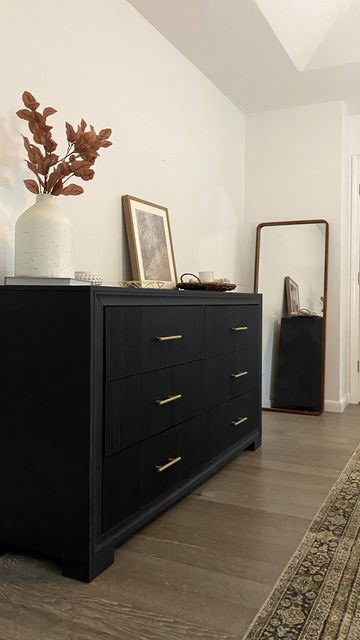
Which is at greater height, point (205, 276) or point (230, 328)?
point (205, 276)

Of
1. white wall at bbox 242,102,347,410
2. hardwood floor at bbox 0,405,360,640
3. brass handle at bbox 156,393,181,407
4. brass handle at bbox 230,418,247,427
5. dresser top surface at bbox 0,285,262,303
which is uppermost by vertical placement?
white wall at bbox 242,102,347,410

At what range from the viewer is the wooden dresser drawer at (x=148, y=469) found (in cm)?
165

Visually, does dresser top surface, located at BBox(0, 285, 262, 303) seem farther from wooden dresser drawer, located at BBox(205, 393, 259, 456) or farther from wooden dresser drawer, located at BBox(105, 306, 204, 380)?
wooden dresser drawer, located at BBox(205, 393, 259, 456)

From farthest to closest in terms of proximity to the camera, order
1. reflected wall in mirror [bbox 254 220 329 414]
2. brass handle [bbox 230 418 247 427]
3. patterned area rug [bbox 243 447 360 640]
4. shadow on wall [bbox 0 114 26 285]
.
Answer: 1. reflected wall in mirror [bbox 254 220 329 414]
2. brass handle [bbox 230 418 247 427]
3. shadow on wall [bbox 0 114 26 285]
4. patterned area rug [bbox 243 447 360 640]

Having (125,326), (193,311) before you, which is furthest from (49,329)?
(193,311)

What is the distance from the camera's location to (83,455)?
5.06ft

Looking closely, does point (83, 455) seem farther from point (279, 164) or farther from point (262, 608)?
point (279, 164)

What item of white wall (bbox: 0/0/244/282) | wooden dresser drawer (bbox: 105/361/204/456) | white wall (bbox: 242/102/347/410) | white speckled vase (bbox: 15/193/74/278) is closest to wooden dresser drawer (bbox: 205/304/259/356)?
wooden dresser drawer (bbox: 105/361/204/456)

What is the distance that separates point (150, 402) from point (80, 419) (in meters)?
0.36

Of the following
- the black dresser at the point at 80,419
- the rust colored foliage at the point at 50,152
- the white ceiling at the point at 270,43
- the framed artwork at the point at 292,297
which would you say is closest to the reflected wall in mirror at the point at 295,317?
the framed artwork at the point at 292,297

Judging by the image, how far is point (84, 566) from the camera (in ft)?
5.04

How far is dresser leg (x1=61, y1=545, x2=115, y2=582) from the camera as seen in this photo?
1.53 m

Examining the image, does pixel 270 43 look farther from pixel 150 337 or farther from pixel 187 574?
pixel 187 574

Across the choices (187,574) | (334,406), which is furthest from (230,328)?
(334,406)
